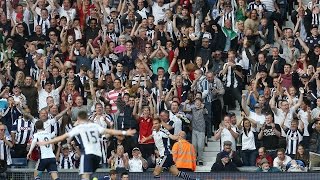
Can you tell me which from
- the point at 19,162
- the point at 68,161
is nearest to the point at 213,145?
the point at 68,161

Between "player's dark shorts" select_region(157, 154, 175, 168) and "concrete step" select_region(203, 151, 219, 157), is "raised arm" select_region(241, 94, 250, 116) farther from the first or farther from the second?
"player's dark shorts" select_region(157, 154, 175, 168)

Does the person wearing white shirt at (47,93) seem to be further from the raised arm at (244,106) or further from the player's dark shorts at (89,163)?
the player's dark shorts at (89,163)

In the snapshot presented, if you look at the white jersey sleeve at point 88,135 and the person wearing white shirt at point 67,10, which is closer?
the white jersey sleeve at point 88,135

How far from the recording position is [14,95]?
40562 millimetres

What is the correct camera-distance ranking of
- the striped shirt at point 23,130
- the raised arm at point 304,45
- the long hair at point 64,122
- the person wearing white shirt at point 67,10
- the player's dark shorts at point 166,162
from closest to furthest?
the player's dark shorts at point 166,162, the striped shirt at point 23,130, the long hair at point 64,122, the raised arm at point 304,45, the person wearing white shirt at point 67,10

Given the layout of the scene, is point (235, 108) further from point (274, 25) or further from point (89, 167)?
point (89, 167)

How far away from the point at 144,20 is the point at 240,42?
9.47 ft


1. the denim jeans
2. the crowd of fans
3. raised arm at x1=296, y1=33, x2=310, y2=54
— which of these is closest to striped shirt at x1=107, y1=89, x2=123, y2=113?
the crowd of fans

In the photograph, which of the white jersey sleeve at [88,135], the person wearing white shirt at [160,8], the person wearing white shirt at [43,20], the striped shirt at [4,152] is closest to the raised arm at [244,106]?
the person wearing white shirt at [160,8]

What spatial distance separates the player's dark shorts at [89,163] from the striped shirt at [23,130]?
625cm

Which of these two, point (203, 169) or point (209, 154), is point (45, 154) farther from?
point (209, 154)

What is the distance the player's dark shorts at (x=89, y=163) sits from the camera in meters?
33.2

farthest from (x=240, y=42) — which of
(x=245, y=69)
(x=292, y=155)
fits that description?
(x=292, y=155)

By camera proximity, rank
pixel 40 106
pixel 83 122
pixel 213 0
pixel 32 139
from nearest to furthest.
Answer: pixel 83 122
pixel 32 139
pixel 40 106
pixel 213 0
